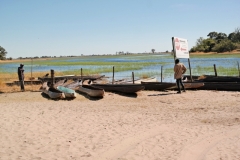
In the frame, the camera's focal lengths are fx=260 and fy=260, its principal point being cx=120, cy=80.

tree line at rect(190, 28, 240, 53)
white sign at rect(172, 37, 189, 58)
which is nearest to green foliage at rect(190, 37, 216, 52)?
tree line at rect(190, 28, 240, 53)

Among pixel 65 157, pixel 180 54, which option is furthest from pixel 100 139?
pixel 180 54

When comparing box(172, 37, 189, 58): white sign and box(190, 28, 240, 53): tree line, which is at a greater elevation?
box(190, 28, 240, 53): tree line

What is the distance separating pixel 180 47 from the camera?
14859 millimetres

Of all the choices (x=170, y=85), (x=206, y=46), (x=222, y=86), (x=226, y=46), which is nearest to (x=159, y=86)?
(x=170, y=85)

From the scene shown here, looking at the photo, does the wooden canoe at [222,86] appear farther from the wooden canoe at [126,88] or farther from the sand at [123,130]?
the wooden canoe at [126,88]

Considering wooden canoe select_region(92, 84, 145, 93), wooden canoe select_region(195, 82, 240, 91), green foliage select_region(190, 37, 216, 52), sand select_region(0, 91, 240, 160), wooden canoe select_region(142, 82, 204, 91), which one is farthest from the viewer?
green foliage select_region(190, 37, 216, 52)

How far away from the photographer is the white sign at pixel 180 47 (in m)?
14.3

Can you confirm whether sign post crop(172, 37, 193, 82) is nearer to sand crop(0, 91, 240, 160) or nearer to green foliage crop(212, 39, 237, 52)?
sand crop(0, 91, 240, 160)

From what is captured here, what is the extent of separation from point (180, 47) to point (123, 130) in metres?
9.18

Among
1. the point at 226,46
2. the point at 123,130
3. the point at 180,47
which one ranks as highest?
the point at 226,46

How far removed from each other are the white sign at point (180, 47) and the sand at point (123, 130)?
12.8ft

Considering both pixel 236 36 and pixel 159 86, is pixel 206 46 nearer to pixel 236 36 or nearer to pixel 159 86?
pixel 236 36

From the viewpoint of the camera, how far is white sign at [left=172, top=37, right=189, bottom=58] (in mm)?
14287

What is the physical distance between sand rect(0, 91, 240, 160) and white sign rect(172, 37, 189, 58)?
389 cm
